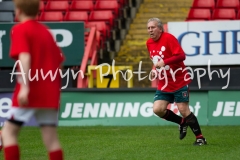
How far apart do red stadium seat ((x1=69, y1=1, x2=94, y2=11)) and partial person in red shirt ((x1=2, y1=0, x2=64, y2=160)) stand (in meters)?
11.4

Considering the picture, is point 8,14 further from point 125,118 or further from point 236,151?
point 236,151

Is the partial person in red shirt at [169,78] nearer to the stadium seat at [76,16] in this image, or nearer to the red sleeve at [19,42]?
the red sleeve at [19,42]

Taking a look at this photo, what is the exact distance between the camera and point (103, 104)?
13102 mm

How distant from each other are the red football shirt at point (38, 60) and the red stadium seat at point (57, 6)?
38.3 feet

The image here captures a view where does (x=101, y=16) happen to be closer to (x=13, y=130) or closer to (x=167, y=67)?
(x=167, y=67)

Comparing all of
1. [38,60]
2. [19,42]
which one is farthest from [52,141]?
[19,42]

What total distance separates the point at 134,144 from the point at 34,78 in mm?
4177

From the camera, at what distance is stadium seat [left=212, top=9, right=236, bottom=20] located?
51.4ft

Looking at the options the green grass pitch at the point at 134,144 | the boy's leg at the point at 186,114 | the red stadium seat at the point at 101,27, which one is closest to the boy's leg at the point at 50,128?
the green grass pitch at the point at 134,144

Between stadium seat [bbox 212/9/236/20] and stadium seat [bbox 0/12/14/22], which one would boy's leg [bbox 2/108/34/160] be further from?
stadium seat [bbox 0/12/14/22]

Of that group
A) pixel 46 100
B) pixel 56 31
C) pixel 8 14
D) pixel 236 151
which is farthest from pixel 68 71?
pixel 46 100

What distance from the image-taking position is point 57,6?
17328mm

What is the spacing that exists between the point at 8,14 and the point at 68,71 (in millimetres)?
3513

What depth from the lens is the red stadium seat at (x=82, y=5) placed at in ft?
55.8
